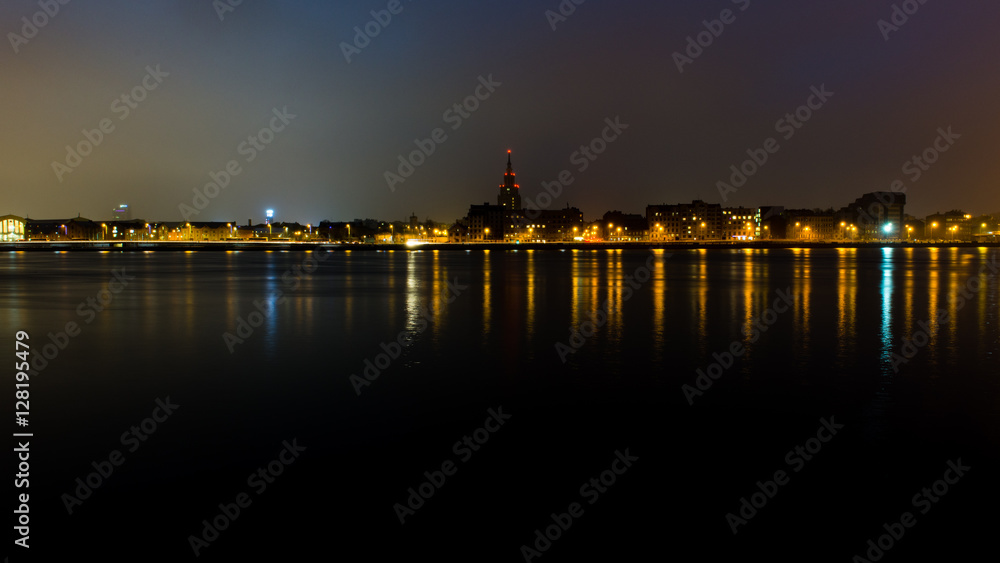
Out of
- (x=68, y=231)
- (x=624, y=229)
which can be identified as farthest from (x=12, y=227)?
(x=624, y=229)

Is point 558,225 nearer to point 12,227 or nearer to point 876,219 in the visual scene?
point 876,219

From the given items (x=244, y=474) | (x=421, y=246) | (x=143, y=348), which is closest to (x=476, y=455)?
(x=244, y=474)

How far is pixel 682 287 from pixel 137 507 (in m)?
29.2

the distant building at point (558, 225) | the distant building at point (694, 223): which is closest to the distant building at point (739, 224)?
the distant building at point (694, 223)

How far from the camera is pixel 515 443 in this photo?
796 centimetres

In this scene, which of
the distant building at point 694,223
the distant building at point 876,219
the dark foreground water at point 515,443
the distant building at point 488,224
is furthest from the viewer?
the distant building at point 876,219

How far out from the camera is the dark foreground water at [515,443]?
5734mm

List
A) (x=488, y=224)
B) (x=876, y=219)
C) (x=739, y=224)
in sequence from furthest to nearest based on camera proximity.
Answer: (x=876, y=219)
(x=739, y=224)
(x=488, y=224)

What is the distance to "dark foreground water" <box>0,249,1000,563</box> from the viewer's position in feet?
18.8

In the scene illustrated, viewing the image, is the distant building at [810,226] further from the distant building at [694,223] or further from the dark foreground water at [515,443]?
the dark foreground water at [515,443]

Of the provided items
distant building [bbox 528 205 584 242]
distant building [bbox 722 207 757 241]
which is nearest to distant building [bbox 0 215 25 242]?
distant building [bbox 528 205 584 242]

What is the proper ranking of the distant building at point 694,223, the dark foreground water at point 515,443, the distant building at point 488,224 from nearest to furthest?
the dark foreground water at point 515,443 → the distant building at point 488,224 → the distant building at point 694,223

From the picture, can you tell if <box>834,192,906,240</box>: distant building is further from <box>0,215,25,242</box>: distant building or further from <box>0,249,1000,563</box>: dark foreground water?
<box>0,215,25,242</box>: distant building

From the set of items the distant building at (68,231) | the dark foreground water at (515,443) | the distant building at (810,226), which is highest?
the distant building at (68,231)
